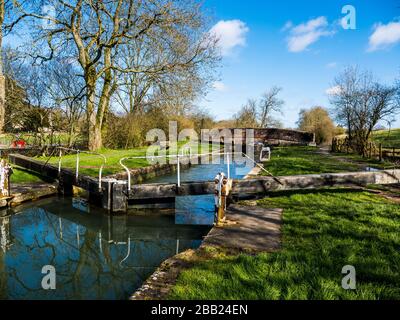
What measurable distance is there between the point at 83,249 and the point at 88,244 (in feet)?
1.14

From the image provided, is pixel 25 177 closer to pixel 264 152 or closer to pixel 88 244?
pixel 88 244

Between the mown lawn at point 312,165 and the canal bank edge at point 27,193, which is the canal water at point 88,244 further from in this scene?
the mown lawn at point 312,165

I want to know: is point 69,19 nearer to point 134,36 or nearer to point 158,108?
point 134,36

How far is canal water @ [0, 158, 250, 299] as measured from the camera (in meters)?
4.94

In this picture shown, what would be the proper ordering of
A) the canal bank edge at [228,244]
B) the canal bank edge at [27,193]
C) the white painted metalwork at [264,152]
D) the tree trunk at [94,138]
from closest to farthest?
the canal bank edge at [228,244], the canal bank edge at [27,193], the white painted metalwork at [264,152], the tree trunk at [94,138]

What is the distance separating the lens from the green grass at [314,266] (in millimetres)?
3605

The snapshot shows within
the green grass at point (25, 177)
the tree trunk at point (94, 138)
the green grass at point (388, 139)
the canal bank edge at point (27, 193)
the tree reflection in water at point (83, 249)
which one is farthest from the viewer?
the green grass at point (388, 139)

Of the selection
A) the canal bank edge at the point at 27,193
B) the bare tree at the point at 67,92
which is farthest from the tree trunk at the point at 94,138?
the canal bank edge at the point at 27,193

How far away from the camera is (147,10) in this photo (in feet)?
60.3

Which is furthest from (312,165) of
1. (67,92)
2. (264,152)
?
(67,92)

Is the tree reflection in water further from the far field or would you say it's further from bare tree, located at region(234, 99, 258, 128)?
bare tree, located at region(234, 99, 258, 128)

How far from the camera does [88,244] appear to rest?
7.08 m

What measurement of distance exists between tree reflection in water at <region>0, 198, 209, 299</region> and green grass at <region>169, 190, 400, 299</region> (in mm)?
1494

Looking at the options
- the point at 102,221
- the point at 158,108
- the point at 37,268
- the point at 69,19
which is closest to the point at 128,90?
the point at 158,108
